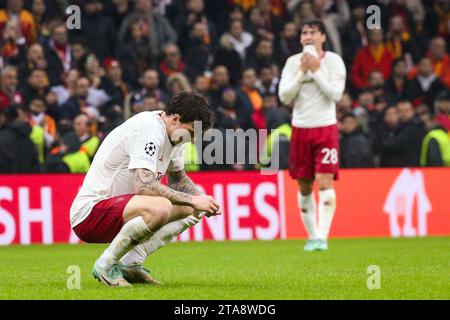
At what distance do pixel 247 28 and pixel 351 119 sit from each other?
3.59m

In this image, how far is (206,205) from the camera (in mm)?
7961

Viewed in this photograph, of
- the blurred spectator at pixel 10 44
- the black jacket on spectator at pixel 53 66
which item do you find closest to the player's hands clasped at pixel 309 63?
the black jacket on spectator at pixel 53 66

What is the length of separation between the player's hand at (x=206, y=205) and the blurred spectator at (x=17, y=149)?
8142mm

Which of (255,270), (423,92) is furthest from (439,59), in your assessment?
(255,270)

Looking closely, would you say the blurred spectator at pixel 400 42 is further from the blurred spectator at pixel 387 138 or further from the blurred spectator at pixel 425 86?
the blurred spectator at pixel 387 138

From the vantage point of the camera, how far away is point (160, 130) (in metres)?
8.07

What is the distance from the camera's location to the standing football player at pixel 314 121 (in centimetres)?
1262

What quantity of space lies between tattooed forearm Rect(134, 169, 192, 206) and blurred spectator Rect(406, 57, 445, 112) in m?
→ 12.0

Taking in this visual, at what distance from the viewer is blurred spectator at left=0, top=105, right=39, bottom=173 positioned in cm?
1571

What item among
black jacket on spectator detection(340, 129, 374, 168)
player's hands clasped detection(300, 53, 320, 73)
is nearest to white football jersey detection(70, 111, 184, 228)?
player's hands clasped detection(300, 53, 320, 73)

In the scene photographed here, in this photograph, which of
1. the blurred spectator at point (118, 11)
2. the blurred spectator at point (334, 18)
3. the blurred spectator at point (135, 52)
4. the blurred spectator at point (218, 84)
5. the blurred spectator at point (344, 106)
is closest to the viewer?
the blurred spectator at point (344, 106)

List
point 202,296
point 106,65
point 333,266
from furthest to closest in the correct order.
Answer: point 106,65
point 333,266
point 202,296

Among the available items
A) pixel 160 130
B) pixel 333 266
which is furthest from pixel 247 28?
pixel 160 130
